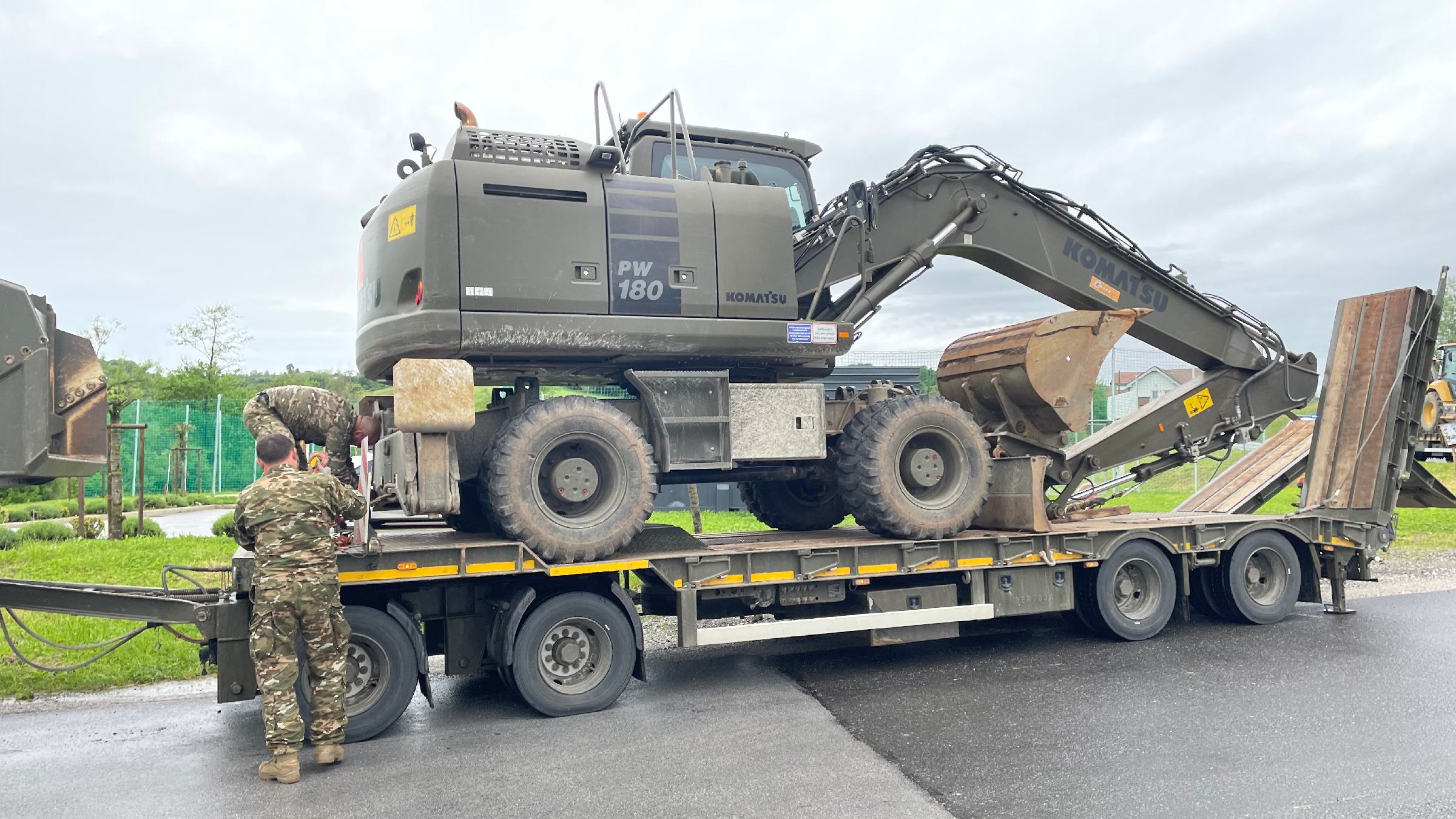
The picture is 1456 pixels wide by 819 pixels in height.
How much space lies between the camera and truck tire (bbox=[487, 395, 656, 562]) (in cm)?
689

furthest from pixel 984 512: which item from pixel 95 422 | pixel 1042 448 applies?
pixel 95 422

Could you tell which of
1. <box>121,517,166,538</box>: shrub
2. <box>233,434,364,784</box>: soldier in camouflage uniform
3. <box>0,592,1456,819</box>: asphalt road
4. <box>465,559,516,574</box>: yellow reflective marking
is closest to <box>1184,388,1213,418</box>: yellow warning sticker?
<box>0,592,1456,819</box>: asphalt road

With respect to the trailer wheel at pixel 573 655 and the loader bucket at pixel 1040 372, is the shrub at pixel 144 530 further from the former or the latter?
the loader bucket at pixel 1040 372

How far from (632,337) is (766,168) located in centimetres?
250

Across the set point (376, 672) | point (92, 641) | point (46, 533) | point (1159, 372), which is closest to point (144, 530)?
point (46, 533)

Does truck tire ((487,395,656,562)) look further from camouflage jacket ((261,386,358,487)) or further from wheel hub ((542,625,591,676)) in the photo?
camouflage jacket ((261,386,358,487))

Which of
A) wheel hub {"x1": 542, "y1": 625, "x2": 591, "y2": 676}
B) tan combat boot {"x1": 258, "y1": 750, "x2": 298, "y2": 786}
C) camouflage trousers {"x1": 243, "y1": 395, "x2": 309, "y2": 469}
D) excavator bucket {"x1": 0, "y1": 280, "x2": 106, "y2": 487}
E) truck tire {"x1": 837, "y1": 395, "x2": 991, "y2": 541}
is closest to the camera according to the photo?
excavator bucket {"x1": 0, "y1": 280, "x2": 106, "y2": 487}

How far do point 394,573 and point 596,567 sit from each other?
1.29 meters

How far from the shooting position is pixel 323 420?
747 centimetres

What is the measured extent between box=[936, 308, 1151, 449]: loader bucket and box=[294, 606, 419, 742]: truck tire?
5478 mm

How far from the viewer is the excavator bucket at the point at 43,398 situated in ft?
17.4

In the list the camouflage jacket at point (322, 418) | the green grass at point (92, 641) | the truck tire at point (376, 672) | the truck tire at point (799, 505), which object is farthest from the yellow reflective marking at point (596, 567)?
the green grass at point (92, 641)

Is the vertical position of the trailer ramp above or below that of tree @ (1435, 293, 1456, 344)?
below

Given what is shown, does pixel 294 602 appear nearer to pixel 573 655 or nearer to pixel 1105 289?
pixel 573 655
